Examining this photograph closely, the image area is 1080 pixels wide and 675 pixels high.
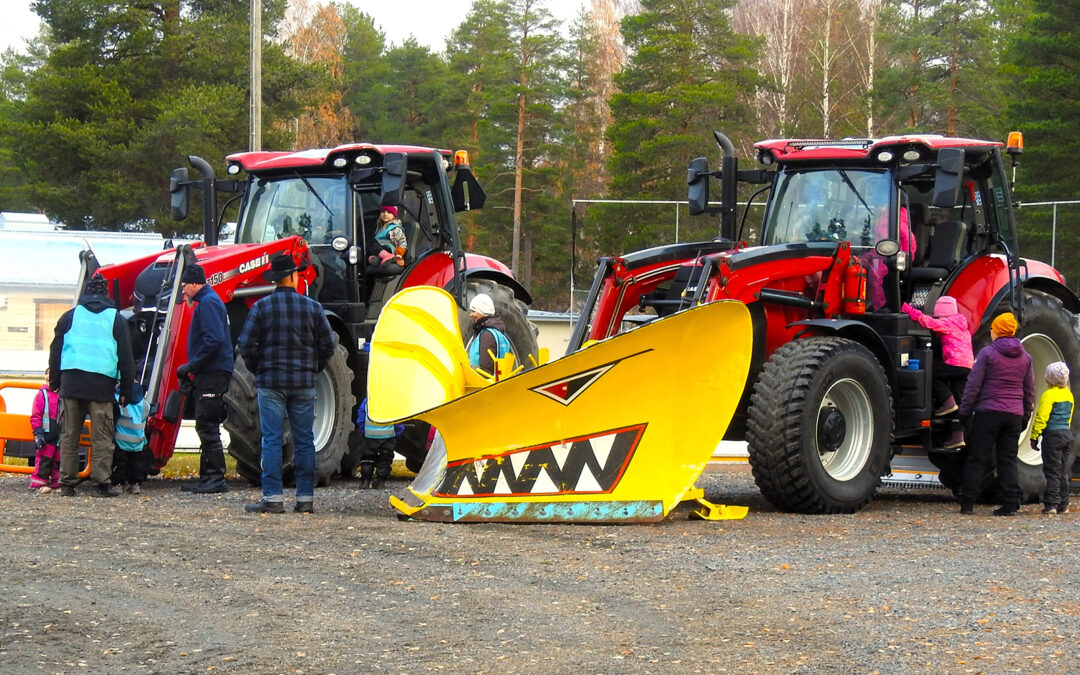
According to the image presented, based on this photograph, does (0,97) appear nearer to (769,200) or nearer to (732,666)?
(769,200)

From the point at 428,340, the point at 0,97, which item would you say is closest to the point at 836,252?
the point at 428,340

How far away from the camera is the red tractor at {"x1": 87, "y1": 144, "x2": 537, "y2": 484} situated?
37.3 feet

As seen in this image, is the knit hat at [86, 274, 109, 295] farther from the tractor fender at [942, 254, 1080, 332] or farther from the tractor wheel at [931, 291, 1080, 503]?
the tractor wheel at [931, 291, 1080, 503]

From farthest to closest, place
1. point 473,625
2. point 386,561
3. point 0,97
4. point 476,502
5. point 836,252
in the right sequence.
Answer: point 0,97 → point 836,252 → point 476,502 → point 386,561 → point 473,625

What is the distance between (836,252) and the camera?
10.7 meters

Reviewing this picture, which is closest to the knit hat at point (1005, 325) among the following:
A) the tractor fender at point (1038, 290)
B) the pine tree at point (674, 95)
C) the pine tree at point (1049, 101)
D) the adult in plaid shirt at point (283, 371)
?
the tractor fender at point (1038, 290)

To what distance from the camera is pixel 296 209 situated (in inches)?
507

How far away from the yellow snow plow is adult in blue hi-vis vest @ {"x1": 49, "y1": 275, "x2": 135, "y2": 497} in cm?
286

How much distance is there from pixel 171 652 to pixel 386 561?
6.98 ft

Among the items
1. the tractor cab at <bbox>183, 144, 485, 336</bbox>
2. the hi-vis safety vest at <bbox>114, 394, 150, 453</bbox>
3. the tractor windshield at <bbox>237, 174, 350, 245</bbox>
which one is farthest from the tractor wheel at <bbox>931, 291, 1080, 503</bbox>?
the hi-vis safety vest at <bbox>114, 394, 150, 453</bbox>

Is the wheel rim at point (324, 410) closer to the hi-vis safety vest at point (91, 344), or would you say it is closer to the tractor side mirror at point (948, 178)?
A: the hi-vis safety vest at point (91, 344)

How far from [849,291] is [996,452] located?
176 centimetres

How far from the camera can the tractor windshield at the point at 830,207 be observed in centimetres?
1106

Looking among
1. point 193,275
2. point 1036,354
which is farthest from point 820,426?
point 193,275
